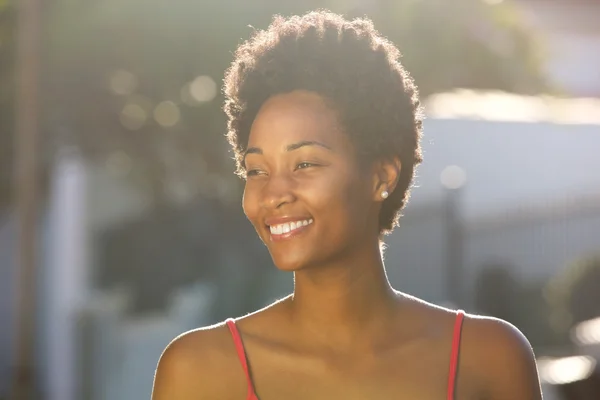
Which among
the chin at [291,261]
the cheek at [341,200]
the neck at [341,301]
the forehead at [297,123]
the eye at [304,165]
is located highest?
the forehead at [297,123]

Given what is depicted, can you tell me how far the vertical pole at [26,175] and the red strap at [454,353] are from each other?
24.6ft

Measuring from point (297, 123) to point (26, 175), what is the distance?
8.01m

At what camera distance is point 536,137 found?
41.5ft

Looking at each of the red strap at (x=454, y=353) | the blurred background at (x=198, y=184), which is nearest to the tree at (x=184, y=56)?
the blurred background at (x=198, y=184)

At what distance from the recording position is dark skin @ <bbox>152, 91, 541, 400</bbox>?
2863mm

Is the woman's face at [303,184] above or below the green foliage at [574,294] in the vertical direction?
above

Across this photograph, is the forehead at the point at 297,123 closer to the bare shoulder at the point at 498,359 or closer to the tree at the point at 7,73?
the bare shoulder at the point at 498,359

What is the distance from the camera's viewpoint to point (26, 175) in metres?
10.6

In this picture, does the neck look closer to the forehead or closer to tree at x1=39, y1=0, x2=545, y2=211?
the forehead

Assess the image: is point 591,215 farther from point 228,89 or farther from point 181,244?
point 228,89

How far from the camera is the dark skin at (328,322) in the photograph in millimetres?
2863

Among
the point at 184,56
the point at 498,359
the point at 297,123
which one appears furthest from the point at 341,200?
the point at 184,56

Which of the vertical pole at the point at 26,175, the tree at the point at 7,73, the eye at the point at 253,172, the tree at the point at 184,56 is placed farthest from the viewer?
the tree at the point at 7,73

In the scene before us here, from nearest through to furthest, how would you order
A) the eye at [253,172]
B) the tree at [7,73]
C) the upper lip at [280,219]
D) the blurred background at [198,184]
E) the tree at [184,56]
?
1. the upper lip at [280,219]
2. the eye at [253,172]
3. the tree at [184,56]
4. the blurred background at [198,184]
5. the tree at [7,73]
